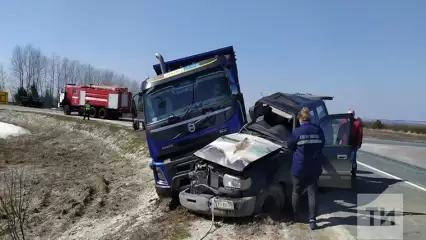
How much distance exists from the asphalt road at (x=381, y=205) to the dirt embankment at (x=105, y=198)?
309 millimetres

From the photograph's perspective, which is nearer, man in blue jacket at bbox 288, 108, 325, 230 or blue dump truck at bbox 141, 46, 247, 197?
man in blue jacket at bbox 288, 108, 325, 230

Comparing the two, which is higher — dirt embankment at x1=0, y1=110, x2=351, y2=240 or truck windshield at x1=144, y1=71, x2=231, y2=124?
truck windshield at x1=144, y1=71, x2=231, y2=124

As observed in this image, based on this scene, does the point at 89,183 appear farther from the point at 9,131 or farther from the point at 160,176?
the point at 9,131

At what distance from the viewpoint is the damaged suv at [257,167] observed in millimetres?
5859

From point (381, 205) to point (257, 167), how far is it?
2684 mm

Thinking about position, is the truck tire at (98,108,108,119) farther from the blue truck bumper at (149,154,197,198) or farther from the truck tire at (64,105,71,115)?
the blue truck bumper at (149,154,197,198)

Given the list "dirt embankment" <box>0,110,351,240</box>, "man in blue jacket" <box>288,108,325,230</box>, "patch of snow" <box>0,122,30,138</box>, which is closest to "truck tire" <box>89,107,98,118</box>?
"patch of snow" <box>0,122,30,138</box>

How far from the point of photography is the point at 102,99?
122 ft

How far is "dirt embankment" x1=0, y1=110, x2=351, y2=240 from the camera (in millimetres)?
5980

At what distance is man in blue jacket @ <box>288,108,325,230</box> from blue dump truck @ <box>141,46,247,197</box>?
6.97ft

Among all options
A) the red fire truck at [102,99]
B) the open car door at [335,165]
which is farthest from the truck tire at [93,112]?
the open car door at [335,165]

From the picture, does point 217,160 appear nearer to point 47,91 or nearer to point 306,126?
point 306,126

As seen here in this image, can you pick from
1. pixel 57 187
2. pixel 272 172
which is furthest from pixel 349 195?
pixel 57 187

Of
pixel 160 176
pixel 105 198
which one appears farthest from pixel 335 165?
pixel 105 198
